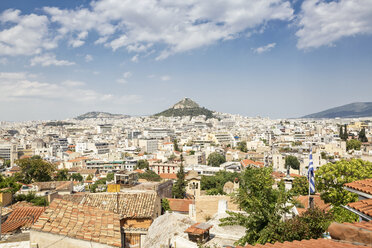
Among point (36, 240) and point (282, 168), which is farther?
point (282, 168)

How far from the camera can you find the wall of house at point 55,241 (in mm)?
5836

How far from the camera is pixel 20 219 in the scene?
11.0 metres

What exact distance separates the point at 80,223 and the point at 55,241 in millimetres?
752

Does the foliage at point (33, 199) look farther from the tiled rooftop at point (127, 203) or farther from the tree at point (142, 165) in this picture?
the tree at point (142, 165)

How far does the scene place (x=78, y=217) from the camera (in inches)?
267

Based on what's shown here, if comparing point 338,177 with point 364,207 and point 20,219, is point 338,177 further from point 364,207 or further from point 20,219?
point 20,219

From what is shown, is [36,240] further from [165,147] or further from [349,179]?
[165,147]

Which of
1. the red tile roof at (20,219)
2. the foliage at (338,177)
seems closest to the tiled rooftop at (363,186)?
the foliage at (338,177)

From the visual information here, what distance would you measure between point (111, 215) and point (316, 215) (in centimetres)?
452

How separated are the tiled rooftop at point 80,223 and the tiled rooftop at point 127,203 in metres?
2.76

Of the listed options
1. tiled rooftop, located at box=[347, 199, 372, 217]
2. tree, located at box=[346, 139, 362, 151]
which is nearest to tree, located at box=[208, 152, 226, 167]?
tree, located at box=[346, 139, 362, 151]

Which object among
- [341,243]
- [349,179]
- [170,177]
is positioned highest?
[341,243]

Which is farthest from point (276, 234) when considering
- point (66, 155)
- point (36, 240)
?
point (66, 155)

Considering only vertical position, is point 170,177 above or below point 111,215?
below
